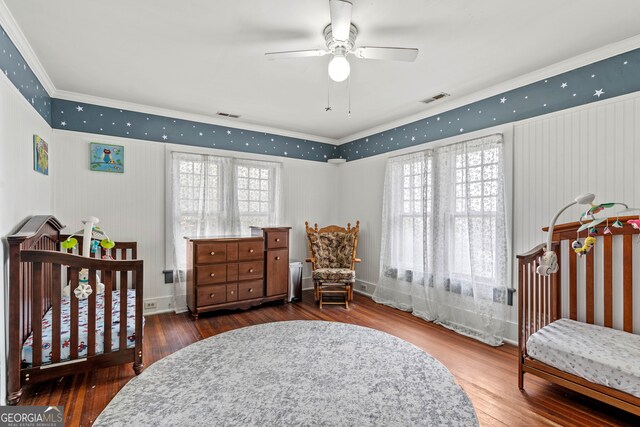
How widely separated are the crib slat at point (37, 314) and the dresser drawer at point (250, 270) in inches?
81.5

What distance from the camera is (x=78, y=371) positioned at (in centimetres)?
221

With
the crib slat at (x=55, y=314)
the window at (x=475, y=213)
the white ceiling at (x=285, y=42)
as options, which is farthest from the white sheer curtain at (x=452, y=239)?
the crib slat at (x=55, y=314)

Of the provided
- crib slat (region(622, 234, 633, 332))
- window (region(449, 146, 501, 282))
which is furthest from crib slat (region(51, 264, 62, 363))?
crib slat (region(622, 234, 633, 332))

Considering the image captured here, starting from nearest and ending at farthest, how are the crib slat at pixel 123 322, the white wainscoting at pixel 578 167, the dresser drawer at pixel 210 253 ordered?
the crib slat at pixel 123 322
the white wainscoting at pixel 578 167
the dresser drawer at pixel 210 253

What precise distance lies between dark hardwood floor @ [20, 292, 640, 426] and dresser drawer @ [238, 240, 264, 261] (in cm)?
72

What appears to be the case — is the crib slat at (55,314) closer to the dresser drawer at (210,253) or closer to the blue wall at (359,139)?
the blue wall at (359,139)

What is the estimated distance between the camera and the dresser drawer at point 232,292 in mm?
3914

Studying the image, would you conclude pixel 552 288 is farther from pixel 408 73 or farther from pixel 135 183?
pixel 135 183

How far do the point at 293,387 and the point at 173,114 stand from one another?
3.99 metres

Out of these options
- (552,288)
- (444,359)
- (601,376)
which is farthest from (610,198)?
(444,359)

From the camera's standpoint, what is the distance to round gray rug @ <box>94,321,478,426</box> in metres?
0.76

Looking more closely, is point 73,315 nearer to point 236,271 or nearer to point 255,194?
point 236,271

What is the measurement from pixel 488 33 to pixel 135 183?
382cm

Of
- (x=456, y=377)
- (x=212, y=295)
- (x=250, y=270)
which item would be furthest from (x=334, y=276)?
(x=456, y=377)
